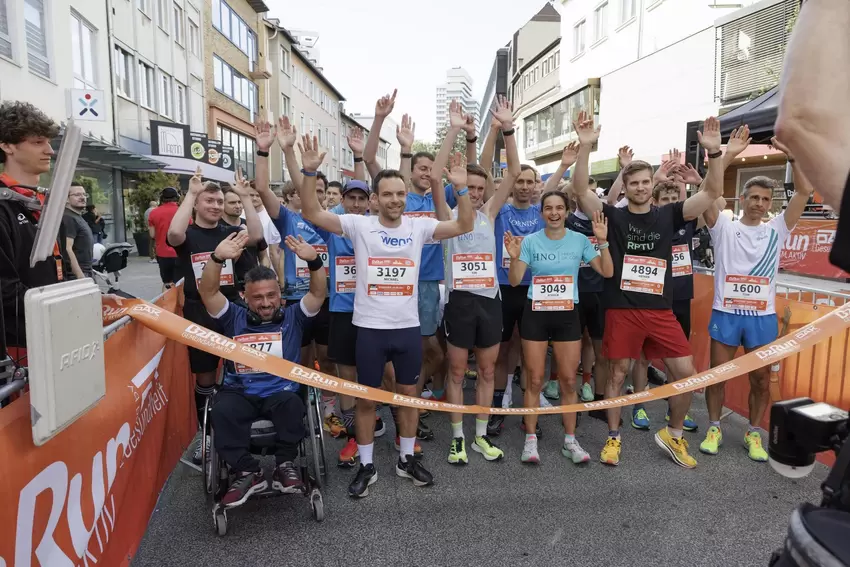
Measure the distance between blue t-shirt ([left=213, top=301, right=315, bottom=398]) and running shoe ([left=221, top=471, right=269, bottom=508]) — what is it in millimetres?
476

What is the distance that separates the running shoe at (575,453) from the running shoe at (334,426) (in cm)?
176

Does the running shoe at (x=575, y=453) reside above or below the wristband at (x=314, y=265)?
below

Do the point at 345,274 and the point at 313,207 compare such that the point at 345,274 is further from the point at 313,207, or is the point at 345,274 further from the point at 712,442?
the point at 712,442

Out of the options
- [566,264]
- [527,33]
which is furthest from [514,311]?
[527,33]

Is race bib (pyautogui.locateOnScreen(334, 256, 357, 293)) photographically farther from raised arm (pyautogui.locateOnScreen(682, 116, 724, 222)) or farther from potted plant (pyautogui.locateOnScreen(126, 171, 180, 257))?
potted plant (pyautogui.locateOnScreen(126, 171, 180, 257))

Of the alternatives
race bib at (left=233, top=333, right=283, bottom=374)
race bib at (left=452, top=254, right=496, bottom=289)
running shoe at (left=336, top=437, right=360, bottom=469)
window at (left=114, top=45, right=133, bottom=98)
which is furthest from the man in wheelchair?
window at (left=114, top=45, right=133, bottom=98)

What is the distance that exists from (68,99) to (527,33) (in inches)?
1813

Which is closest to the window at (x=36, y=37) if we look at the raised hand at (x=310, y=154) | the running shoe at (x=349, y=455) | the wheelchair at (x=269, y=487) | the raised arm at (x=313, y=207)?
the raised hand at (x=310, y=154)

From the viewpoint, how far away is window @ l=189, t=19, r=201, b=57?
24.7 meters

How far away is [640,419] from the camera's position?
16.1 feet

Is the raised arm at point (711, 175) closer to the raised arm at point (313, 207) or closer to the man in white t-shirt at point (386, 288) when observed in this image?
the man in white t-shirt at point (386, 288)

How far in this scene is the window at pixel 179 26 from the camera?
22953 millimetres

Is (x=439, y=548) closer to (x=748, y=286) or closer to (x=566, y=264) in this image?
(x=566, y=264)

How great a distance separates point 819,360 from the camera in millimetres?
4449
